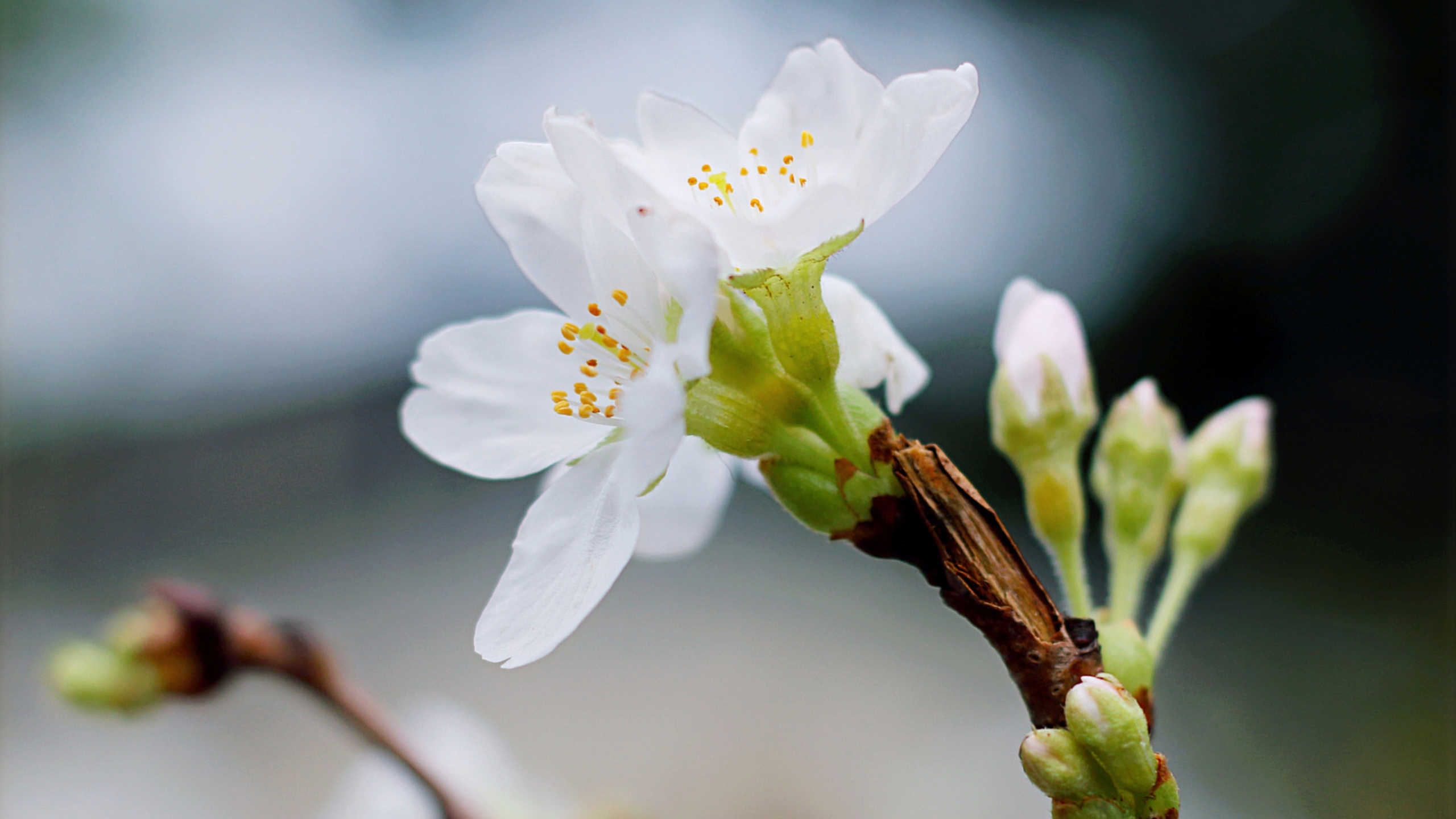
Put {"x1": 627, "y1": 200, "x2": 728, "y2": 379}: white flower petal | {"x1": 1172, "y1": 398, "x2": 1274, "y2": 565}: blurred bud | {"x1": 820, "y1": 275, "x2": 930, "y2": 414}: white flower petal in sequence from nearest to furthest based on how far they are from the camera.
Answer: {"x1": 627, "y1": 200, "x2": 728, "y2": 379}: white flower petal < {"x1": 820, "y1": 275, "x2": 930, "y2": 414}: white flower petal < {"x1": 1172, "y1": 398, "x2": 1274, "y2": 565}: blurred bud

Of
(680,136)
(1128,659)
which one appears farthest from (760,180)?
(1128,659)

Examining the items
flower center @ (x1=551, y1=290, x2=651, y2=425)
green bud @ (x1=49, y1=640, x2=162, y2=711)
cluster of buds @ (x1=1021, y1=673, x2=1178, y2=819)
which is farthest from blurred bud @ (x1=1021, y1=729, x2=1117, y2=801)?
green bud @ (x1=49, y1=640, x2=162, y2=711)

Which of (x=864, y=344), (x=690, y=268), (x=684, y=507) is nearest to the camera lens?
(x=690, y=268)

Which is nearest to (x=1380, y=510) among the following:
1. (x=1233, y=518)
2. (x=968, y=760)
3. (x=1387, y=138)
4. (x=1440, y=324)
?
(x=1440, y=324)

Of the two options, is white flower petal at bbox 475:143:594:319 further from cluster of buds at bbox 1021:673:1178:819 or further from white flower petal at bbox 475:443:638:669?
cluster of buds at bbox 1021:673:1178:819

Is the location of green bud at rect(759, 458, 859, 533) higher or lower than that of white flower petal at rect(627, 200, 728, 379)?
lower

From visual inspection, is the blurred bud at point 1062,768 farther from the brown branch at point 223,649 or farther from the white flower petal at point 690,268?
the brown branch at point 223,649

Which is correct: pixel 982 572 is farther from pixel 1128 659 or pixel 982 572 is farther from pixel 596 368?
pixel 596 368
